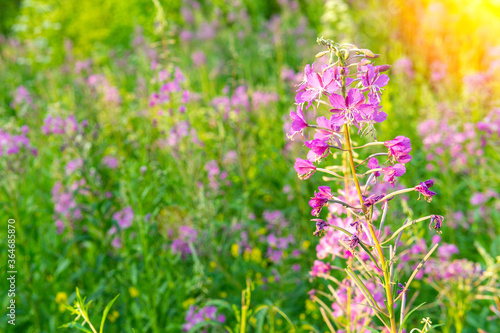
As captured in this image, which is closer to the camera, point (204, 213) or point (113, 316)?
point (204, 213)

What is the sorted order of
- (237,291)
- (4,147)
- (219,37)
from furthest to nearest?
(219,37) → (4,147) → (237,291)

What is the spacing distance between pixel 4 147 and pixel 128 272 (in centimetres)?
149

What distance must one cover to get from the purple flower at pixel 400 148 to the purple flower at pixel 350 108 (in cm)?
10

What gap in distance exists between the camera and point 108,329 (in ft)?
9.55

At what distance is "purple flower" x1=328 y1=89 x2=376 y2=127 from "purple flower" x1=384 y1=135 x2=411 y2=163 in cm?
10

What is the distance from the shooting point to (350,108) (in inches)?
43.7

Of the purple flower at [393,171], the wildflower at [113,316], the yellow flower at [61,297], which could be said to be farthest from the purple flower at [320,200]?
the yellow flower at [61,297]

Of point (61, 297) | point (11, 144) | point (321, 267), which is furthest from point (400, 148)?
point (11, 144)

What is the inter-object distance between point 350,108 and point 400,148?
0.17 metres

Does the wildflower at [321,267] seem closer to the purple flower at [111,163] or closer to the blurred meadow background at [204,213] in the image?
the blurred meadow background at [204,213]

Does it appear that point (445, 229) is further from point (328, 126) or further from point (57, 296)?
point (57, 296)

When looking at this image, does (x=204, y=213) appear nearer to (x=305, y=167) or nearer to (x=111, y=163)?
(x=111, y=163)

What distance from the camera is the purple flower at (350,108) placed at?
1095 millimetres

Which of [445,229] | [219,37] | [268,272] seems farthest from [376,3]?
[268,272]
